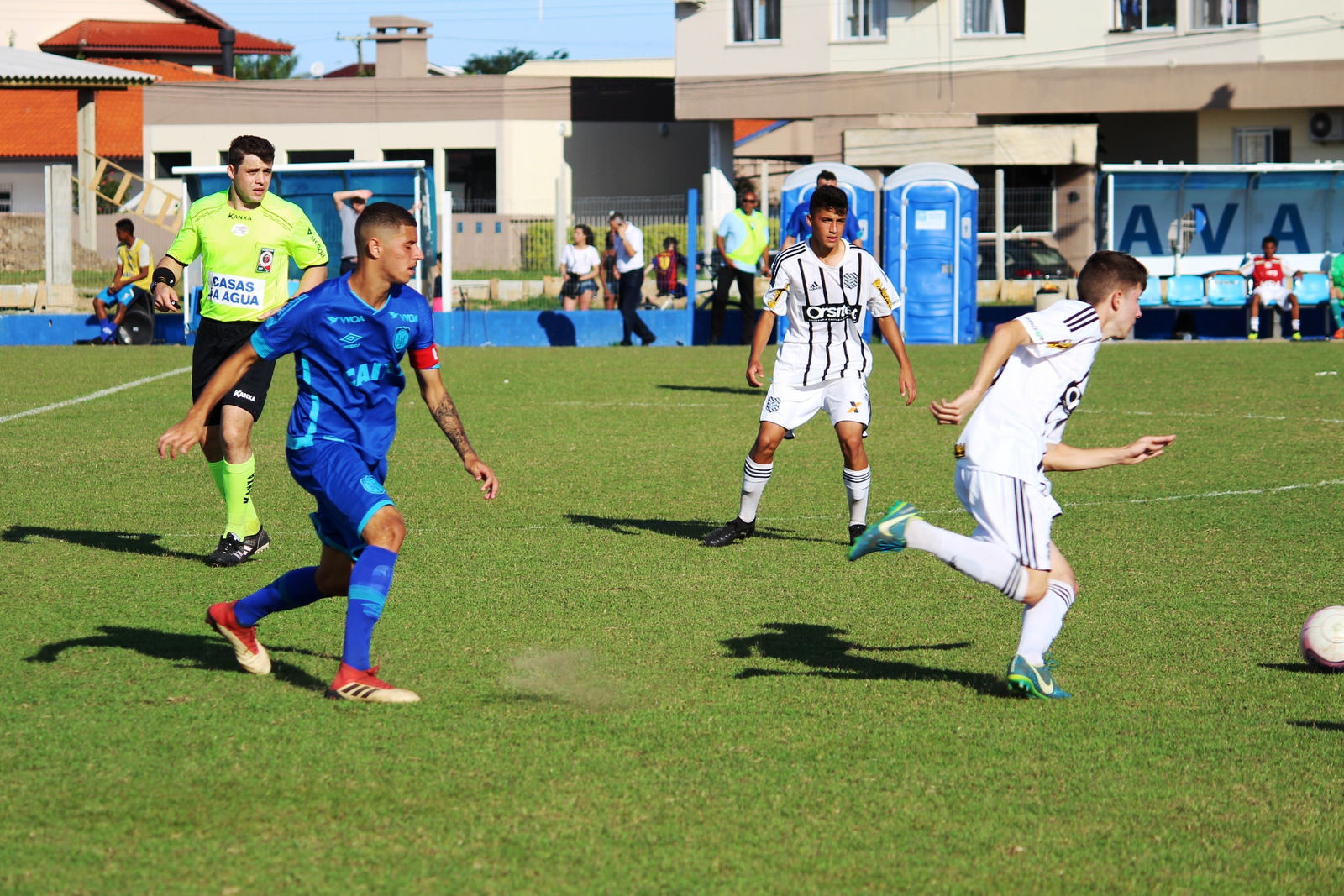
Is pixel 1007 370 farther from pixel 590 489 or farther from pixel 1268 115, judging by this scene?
pixel 1268 115

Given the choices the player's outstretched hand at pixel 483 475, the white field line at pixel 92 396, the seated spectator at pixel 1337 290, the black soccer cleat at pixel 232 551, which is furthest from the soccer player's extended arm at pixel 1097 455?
the seated spectator at pixel 1337 290

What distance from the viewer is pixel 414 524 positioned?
8805mm

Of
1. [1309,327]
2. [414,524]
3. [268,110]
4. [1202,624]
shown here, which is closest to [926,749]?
[1202,624]

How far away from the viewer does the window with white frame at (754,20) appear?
125ft

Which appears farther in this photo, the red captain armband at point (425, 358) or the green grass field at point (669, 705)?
the red captain armband at point (425, 358)

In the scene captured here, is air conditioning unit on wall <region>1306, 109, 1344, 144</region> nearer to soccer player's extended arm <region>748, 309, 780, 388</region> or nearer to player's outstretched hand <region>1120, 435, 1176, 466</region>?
soccer player's extended arm <region>748, 309, 780, 388</region>

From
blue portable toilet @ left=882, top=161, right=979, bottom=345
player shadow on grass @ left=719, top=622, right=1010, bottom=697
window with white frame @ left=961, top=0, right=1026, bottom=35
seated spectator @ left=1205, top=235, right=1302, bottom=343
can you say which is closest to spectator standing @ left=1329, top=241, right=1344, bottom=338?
seated spectator @ left=1205, top=235, right=1302, bottom=343

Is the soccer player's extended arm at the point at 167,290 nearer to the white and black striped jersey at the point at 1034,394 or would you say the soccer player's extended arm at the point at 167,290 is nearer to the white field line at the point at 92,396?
the white and black striped jersey at the point at 1034,394

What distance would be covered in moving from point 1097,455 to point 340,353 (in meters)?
2.68

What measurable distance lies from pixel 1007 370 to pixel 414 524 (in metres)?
4.50

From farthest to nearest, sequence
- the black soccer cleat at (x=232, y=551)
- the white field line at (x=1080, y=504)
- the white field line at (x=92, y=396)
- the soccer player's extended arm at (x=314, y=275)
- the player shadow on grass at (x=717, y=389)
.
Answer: the player shadow on grass at (x=717, y=389), the white field line at (x=92, y=396), the white field line at (x=1080, y=504), the soccer player's extended arm at (x=314, y=275), the black soccer cleat at (x=232, y=551)

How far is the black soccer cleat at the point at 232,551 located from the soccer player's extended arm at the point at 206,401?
252 centimetres

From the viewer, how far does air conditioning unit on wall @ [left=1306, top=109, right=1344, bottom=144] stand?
115ft

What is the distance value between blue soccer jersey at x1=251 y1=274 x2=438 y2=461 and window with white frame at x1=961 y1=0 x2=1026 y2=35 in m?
33.9
